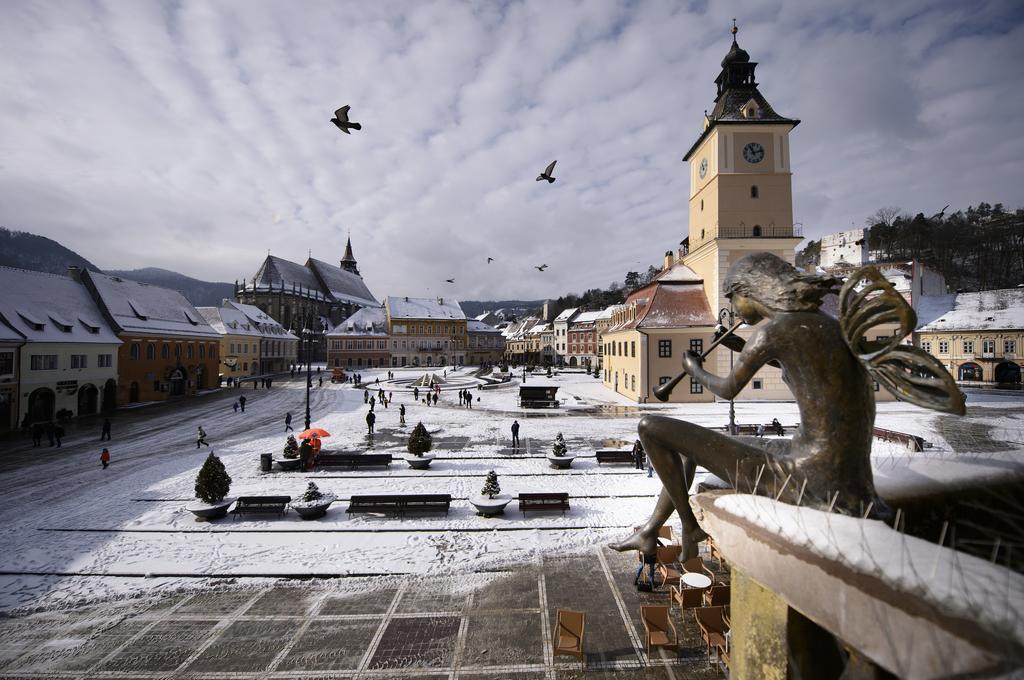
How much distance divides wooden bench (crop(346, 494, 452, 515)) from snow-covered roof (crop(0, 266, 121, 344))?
28.5m

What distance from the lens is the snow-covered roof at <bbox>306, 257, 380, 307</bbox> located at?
317 feet

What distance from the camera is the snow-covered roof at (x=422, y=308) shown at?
74.7 metres

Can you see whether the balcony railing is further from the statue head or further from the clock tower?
the statue head

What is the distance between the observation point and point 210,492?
12.0 metres

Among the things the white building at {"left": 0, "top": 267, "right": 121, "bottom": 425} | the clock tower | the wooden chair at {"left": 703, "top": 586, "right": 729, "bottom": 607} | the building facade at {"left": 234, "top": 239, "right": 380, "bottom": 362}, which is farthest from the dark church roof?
the building facade at {"left": 234, "top": 239, "right": 380, "bottom": 362}

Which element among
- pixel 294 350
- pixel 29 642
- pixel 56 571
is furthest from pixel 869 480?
pixel 294 350

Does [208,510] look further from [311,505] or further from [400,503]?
[400,503]

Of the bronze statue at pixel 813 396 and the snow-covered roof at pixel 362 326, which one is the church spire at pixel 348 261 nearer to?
the snow-covered roof at pixel 362 326

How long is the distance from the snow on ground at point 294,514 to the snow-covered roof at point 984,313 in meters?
23.1

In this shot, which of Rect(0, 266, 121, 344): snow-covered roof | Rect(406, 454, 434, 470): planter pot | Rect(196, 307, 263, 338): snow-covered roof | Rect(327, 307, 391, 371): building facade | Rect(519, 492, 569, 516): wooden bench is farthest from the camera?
Rect(327, 307, 391, 371): building facade

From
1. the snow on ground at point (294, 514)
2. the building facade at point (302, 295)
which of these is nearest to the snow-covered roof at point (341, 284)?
the building facade at point (302, 295)

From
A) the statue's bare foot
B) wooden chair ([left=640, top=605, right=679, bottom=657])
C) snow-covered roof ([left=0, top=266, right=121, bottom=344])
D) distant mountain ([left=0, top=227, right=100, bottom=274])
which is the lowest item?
wooden chair ([left=640, top=605, right=679, bottom=657])

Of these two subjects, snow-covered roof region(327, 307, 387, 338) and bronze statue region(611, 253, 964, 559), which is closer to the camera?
bronze statue region(611, 253, 964, 559)

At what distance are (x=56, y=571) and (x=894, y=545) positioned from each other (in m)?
14.3
